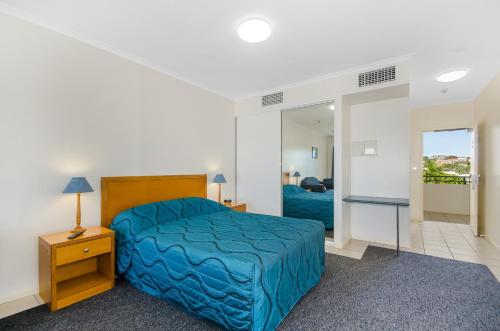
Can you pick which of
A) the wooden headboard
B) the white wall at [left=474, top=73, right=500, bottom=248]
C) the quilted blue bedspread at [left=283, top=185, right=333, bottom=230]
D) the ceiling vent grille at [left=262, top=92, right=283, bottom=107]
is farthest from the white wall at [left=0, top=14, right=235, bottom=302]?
the white wall at [left=474, top=73, right=500, bottom=248]

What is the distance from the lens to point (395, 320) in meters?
1.95

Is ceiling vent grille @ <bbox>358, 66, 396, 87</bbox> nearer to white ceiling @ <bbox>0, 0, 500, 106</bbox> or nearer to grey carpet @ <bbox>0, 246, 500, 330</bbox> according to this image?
white ceiling @ <bbox>0, 0, 500, 106</bbox>

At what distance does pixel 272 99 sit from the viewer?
176 inches

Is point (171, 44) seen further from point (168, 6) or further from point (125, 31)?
point (168, 6)

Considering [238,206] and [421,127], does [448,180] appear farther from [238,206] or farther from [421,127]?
[238,206]

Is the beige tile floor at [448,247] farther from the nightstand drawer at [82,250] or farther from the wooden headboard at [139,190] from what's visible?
the nightstand drawer at [82,250]

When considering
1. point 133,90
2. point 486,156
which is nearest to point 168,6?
point 133,90

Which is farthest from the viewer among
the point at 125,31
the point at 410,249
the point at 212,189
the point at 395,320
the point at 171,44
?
the point at 212,189

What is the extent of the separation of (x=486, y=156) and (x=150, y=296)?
5668 millimetres

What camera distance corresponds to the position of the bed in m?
1.70

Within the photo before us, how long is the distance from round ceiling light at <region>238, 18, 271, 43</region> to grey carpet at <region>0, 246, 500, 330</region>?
2.74 meters

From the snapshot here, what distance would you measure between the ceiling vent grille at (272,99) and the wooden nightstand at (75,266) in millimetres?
3320

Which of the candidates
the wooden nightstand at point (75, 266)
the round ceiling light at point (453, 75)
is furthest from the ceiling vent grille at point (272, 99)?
the wooden nightstand at point (75, 266)

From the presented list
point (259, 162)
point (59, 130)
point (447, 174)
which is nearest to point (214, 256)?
point (59, 130)
